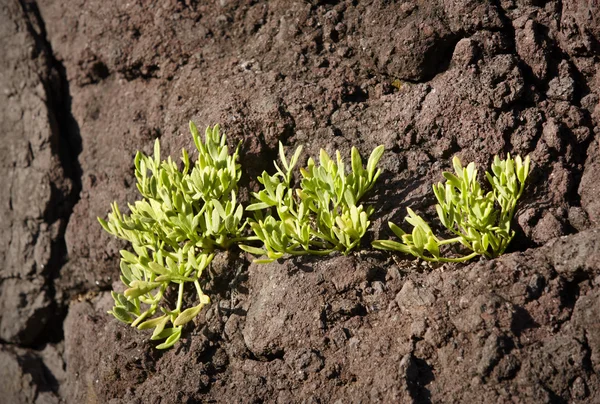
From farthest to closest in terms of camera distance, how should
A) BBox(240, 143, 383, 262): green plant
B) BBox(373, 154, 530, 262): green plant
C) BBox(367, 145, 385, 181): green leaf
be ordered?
BBox(367, 145, 385, 181): green leaf < BBox(240, 143, 383, 262): green plant < BBox(373, 154, 530, 262): green plant

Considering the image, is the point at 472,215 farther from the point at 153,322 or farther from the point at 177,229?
the point at 153,322

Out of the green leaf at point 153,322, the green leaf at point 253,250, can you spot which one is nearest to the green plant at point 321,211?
the green leaf at point 253,250

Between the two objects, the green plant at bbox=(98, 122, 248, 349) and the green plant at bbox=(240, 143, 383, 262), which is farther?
the green plant at bbox=(98, 122, 248, 349)

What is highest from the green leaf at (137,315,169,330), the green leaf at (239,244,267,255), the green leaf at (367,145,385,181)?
the green leaf at (367,145,385,181)

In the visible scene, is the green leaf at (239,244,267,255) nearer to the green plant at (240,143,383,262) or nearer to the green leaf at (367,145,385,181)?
the green plant at (240,143,383,262)

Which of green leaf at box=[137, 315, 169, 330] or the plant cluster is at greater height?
the plant cluster

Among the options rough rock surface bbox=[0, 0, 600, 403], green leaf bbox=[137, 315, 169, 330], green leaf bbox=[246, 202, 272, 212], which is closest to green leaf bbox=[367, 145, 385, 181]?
rough rock surface bbox=[0, 0, 600, 403]

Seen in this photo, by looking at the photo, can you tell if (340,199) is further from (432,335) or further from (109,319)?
(109,319)
